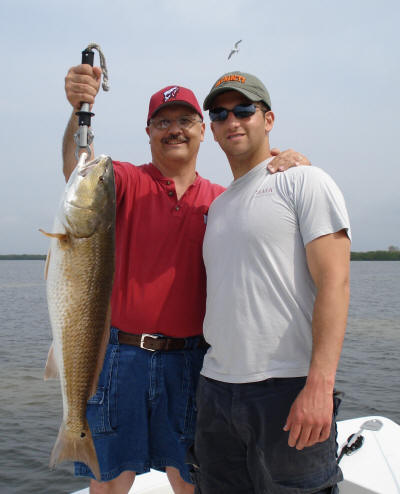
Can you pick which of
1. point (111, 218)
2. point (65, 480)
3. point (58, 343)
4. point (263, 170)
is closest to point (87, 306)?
point (58, 343)

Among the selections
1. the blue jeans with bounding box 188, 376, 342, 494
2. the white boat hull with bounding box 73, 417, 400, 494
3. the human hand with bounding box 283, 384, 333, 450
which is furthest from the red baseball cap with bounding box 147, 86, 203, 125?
the white boat hull with bounding box 73, 417, 400, 494

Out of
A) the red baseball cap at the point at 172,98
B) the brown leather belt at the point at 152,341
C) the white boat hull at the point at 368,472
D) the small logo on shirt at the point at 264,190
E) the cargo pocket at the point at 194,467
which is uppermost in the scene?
the red baseball cap at the point at 172,98

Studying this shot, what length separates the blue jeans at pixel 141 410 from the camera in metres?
3.37

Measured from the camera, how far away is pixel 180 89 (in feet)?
11.9

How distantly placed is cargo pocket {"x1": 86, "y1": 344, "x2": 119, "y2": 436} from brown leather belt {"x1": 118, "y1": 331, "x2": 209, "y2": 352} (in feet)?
0.32

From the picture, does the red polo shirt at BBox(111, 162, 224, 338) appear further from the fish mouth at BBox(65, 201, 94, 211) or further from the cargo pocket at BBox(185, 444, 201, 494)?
the cargo pocket at BBox(185, 444, 201, 494)

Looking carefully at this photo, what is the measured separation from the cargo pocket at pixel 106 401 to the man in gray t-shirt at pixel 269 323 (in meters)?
0.64

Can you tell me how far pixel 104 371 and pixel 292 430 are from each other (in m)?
1.47

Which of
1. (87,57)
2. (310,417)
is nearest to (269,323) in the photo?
(310,417)

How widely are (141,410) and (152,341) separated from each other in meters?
0.49

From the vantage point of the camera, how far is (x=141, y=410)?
3402mm

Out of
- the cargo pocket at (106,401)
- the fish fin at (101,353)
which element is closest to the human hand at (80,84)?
the fish fin at (101,353)

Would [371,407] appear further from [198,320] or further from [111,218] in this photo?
[111,218]

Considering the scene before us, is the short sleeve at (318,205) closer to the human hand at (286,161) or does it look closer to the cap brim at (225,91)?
the human hand at (286,161)
